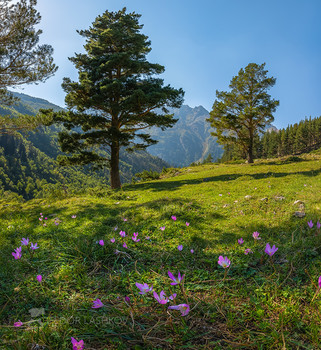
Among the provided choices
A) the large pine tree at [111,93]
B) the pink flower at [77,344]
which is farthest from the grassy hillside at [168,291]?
the large pine tree at [111,93]

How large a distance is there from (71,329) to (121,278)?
0.86 metres

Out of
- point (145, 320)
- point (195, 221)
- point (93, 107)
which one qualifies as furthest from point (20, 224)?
point (93, 107)

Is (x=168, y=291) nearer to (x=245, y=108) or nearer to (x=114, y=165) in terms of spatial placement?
(x=114, y=165)

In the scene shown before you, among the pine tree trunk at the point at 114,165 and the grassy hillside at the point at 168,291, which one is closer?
the grassy hillside at the point at 168,291

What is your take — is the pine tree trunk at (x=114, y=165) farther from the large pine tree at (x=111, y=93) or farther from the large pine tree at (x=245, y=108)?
the large pine tree at (x=245, y=108)

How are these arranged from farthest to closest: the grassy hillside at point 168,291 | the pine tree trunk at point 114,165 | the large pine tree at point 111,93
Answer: the pine tree trunk at point 114,165 → the large pine tree at point 111,93 → the grassy hillside at point 168,291

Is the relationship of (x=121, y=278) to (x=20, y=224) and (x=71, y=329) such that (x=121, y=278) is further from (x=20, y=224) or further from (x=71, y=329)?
(x=20, y=224)

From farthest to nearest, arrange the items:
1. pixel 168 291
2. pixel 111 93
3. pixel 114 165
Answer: pixel 114 165 → pixel 111 93 → pixel 168 291

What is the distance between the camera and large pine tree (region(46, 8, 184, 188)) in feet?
45.9

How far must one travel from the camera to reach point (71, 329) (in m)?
1.43

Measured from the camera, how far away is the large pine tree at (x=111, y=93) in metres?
14.0

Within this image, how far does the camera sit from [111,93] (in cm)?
1466

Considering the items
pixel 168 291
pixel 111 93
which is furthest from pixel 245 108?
pixel 168 291

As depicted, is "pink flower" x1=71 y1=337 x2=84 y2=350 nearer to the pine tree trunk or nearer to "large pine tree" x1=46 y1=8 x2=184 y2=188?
"large pine tree" x1=46 y1=8 x2=184 y2=188
